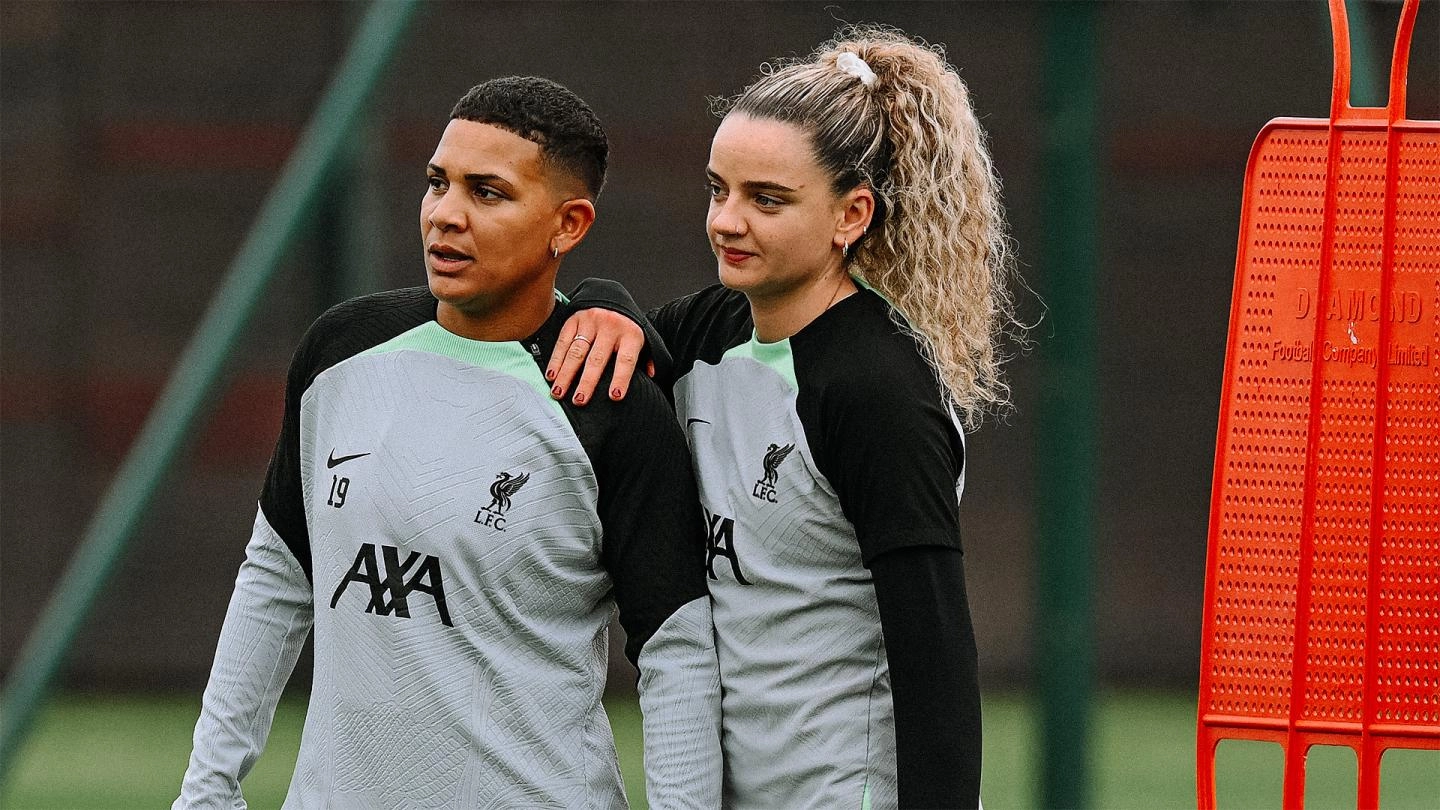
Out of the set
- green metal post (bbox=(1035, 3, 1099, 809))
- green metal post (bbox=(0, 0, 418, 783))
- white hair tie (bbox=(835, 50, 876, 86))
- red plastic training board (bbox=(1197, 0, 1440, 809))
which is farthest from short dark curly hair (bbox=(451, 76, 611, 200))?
green metal post (bbox=(1035, 3, 1099, 809))

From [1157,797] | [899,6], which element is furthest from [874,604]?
[899,6]

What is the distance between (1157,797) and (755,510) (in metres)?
3.08

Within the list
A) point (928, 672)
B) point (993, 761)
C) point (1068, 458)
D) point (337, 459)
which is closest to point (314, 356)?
point (337, 459)

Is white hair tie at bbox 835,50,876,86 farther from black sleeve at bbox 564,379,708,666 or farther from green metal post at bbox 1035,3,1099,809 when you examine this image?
green metal post at bbox 1035,3,1099,809

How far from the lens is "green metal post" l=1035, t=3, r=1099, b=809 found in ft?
10.7

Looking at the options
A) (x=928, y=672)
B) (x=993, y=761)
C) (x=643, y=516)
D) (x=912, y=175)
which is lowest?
(x=993, y=761)

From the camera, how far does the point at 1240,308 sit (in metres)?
1.90

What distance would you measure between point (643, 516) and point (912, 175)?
425 mm

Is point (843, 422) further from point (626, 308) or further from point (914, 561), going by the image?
point (626, 308)

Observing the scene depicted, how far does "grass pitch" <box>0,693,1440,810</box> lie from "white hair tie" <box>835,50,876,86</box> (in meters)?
2.51

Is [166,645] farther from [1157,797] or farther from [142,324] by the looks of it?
[1157,797]

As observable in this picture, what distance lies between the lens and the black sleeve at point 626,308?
1807mm

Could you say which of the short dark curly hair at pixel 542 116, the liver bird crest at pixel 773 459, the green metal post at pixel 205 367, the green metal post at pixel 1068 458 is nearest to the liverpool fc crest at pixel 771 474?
the liver bird crest at pixel 773 459

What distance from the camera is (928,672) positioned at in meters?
1.61
